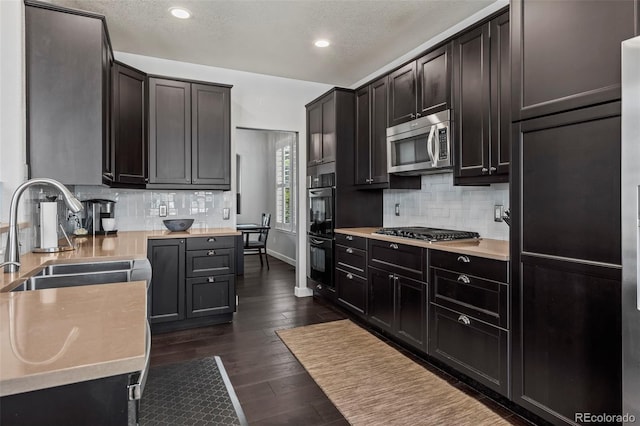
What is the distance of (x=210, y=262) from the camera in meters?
3.78

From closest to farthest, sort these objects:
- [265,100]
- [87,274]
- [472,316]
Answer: [87,274]
[472,316]
[265,100]

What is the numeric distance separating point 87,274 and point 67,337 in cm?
153

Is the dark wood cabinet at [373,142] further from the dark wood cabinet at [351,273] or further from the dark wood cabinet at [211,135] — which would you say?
the dark wood cabinet at [211,135]

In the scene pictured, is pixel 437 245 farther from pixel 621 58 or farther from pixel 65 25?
pixel 65 25

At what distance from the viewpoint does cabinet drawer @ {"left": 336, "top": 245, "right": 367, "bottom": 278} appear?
3.71 m

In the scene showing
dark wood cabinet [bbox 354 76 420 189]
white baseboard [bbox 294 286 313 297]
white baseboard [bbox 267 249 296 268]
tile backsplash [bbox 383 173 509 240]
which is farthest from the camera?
white baseboard [bbox 267 249 296 268]

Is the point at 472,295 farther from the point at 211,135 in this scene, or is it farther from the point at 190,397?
the point at 211,135

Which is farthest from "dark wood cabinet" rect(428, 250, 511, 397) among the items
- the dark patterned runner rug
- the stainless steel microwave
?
the dark patterned runner rug

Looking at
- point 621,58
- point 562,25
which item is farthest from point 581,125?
point 562,25

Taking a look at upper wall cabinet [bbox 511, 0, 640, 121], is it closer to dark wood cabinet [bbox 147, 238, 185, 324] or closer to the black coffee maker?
dark wood cabinet [bbox 147, 238, 185, 324]

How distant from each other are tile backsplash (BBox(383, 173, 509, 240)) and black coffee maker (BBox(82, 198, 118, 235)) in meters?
3.05

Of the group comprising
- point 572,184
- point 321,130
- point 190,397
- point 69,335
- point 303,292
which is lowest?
point 190,397

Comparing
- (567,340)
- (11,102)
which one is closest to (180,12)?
(11,102)

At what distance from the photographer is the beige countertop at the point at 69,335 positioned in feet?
2.16
